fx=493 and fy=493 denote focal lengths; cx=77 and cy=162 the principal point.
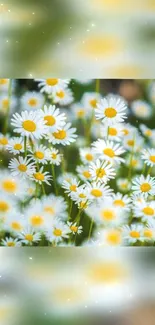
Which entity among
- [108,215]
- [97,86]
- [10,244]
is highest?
[97,86]

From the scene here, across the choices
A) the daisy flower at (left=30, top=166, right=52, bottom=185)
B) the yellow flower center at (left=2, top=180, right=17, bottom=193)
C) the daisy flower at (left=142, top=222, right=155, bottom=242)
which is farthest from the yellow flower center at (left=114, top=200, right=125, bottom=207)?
the yellow flower center at (left=2, top=180, right=17, bottom=193)

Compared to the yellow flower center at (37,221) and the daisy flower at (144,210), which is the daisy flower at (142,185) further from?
the yellow flower center at (37,221)

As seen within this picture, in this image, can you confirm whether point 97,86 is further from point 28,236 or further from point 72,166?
point 28,236

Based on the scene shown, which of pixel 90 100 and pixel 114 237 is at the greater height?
pixel 90 100

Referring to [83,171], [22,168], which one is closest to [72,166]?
[83,171]

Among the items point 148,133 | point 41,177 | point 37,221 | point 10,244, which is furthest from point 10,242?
point 148,133

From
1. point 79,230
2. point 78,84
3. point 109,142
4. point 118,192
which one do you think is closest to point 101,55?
point 78,84

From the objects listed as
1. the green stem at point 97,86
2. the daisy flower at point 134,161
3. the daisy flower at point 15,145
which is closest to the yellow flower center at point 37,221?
the daisy flower at point 15,145

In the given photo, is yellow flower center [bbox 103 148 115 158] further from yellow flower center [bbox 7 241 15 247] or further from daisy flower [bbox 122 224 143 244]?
yellow flower center [bbox 7 241 15 247]
